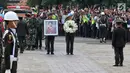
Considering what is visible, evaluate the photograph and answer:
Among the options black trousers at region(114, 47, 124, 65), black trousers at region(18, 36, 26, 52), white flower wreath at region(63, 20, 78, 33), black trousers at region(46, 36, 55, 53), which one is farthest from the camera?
black trousers at region(18, 36, 26, 52)

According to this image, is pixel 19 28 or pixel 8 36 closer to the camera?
pixel 8 36

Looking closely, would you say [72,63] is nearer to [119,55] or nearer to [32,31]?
[119,55]

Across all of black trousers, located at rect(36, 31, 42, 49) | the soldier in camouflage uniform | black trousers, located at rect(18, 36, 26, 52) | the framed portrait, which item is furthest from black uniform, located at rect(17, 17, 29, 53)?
black trousers, located at rect(36, 31, 42, 49)

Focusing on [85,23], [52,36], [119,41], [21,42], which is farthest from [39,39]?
[85,23]

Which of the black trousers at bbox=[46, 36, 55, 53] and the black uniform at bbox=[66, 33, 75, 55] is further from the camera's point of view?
the black trousers at bbox=[46, 36, 55, 53]

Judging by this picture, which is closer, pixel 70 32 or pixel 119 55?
pixel 119 55

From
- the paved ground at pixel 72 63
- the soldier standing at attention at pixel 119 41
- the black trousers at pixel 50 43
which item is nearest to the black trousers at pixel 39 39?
the paved ground at pixel 72 63

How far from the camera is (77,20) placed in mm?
33469

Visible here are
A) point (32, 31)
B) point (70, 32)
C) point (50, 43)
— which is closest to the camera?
point (70, 32)

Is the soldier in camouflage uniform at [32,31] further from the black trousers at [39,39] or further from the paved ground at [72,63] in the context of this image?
the paved ground at [72,63]

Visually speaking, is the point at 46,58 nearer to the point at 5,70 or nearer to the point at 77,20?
the point at 5,70

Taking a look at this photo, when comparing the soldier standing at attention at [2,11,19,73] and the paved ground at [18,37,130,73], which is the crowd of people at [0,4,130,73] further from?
the paved ground at [18,37,130,73]

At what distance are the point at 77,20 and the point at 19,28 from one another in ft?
41.0

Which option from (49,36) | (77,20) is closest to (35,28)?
(49,36)
